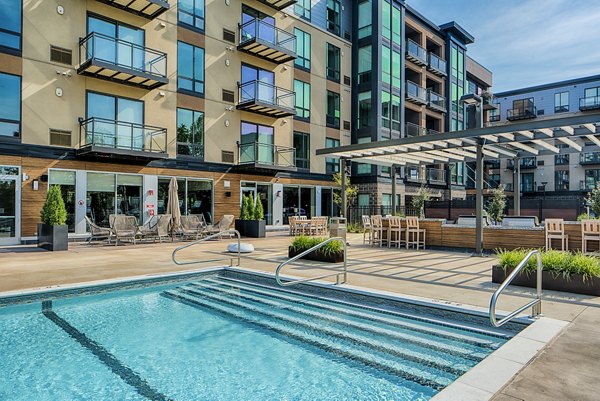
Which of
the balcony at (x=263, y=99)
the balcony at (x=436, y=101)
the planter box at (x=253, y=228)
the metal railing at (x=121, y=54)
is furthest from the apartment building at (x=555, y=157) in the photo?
the metal railing at (x=121, y=54)

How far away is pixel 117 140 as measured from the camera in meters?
14.6

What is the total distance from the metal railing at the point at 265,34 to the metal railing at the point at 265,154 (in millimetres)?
4905

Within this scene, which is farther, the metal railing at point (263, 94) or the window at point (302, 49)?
the window at point (302, 49)

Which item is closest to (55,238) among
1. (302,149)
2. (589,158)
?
(302,149)

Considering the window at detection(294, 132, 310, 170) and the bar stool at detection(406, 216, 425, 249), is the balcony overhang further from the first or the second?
the bar stool at detection(406, 216, 425, 249)

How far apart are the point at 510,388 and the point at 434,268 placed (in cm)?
582

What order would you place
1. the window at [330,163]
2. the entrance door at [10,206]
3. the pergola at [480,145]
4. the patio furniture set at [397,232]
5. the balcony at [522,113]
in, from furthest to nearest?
the balcony at [522,113], the window at [330,163], the entrance door at [10,206], the patio furniture set at [397,232], the pergola at [480,145]

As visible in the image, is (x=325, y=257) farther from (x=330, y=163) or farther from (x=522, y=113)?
(x=522, y=113)

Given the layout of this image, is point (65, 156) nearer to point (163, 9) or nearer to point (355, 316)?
point (163, 9)

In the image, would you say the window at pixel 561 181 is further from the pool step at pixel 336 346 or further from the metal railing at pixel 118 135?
the pool step at pixel 336 346

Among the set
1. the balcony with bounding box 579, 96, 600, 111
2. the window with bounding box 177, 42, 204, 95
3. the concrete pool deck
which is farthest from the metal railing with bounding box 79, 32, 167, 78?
the balcony with bounding box 579, 96, 600, 111

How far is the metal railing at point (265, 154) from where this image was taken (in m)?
19.1

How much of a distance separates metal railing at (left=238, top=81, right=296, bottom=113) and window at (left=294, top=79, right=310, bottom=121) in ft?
4.97

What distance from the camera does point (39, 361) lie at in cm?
406
